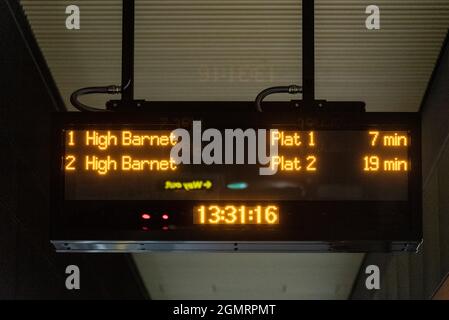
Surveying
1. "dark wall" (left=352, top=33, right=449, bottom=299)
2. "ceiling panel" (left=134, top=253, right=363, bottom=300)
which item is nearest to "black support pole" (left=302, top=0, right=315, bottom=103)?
"dark wall" (left=352, top=33, right=449, bottom=299)

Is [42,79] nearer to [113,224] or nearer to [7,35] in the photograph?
[7,35]

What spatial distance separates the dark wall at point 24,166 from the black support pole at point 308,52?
2403 millimetres

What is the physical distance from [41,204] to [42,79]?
1.19 m

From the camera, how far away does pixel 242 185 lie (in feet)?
23.3

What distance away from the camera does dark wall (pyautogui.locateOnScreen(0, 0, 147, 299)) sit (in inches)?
358

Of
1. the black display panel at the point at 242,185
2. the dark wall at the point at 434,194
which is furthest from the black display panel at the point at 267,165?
the dark wall at the point at 434,194

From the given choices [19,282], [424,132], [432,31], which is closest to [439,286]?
[424,132]

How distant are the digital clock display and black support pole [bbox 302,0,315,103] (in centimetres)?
84

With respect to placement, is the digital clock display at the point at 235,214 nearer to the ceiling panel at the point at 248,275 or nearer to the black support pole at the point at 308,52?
the black support pole at the point at 308,52

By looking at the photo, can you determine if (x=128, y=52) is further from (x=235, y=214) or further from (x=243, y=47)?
(x=243, y=47)

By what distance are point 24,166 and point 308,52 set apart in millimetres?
3230

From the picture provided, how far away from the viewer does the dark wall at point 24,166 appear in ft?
29.8

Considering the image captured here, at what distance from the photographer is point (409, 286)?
12570 millimetres

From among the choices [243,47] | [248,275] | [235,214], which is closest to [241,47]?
[243,47]
